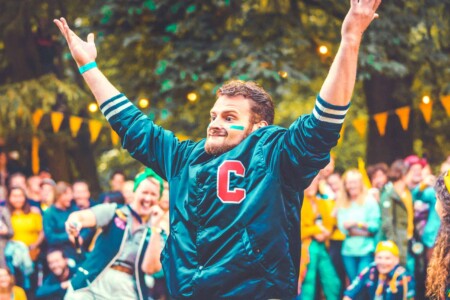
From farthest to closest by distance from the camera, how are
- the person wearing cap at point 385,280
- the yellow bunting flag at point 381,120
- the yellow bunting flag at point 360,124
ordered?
the yellow bunting flag at point 360,124
the yellow bunting flag at point 381,120
the person wearing cap at point 385,280

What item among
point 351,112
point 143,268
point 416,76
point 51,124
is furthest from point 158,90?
point 351,112

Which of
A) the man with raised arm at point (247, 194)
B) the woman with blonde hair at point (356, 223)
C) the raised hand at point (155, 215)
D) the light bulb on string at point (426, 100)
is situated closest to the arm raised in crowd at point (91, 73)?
the man with raised arm at point (247, 194)

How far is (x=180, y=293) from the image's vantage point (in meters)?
4.26

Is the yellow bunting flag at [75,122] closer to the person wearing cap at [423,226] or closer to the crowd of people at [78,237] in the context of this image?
the crowd of people at [78,237]

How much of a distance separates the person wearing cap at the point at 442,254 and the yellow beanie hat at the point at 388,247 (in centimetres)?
515

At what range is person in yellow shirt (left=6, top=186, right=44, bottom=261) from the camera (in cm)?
1202

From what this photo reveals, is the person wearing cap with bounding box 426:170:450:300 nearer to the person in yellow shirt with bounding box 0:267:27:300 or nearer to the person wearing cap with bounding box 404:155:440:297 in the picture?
the person wearing cap with bounding box 404:155:440:297

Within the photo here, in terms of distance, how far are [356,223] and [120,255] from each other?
4.14 m

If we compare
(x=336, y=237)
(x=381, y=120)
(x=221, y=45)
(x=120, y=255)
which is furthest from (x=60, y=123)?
(x=120, y=255)

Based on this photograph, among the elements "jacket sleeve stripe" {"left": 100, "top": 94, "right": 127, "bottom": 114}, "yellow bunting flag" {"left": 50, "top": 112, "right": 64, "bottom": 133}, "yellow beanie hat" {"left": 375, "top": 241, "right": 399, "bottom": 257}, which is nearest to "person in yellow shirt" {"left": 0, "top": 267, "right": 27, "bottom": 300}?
"yellow beanie hat" {"left": 375, "top": 241, "right": 399, "bottom": 257}

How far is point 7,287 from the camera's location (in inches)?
416

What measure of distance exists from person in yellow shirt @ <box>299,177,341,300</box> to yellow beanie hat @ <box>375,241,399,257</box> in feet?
2.62

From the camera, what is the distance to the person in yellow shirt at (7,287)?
10.5 meters

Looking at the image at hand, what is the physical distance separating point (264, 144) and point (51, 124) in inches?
516
